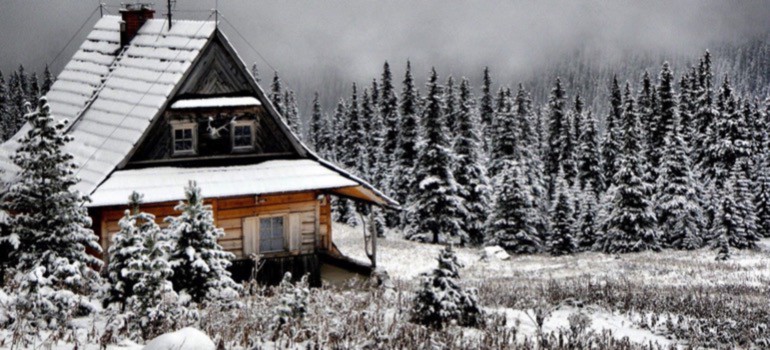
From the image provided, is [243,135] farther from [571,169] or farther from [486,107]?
[486,107]

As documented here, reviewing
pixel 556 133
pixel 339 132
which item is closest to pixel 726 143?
pixel 556 133

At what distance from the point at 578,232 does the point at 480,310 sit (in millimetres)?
47097

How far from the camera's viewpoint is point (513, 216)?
5388cm

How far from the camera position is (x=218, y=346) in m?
8.38

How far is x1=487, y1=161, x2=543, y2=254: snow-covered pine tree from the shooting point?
5344 cm

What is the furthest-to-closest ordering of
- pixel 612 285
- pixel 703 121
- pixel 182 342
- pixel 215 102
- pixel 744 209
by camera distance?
pixel 703 121 < pixel 744 209 < pixel 215 102 < pixel 612 285 < pixel 182 342

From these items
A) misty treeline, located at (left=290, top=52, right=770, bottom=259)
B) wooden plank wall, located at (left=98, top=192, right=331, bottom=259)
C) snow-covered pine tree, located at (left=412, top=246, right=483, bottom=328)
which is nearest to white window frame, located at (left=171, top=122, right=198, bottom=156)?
wooden plank wall, located at (left=98, top=192, right=331, bottom=259)

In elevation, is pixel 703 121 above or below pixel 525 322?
above

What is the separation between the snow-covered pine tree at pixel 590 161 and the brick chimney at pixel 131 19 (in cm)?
5244

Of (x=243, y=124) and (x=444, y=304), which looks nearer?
(x=444, y=304)

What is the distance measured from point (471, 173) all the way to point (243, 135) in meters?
35.8

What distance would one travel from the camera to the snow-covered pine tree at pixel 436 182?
5362cm

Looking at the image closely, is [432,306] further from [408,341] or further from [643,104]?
[643,104]

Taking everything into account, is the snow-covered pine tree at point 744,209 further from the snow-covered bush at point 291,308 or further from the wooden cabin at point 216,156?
the snow-covered bush at point 291,308
